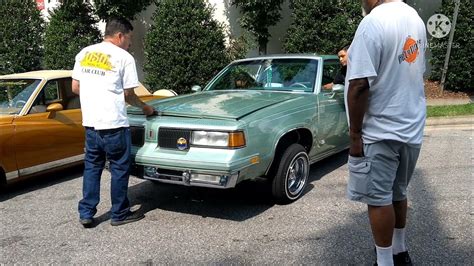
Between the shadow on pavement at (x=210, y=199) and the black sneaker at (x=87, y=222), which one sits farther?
the shadow on pavement at (x=210, y=199)

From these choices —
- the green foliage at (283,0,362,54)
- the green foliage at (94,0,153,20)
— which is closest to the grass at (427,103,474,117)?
the green foliage at (283,0,362,54)

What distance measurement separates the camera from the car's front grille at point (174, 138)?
4078mm

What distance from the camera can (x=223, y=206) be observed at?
4688 mm

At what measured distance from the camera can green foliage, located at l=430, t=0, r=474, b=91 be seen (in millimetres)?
10656

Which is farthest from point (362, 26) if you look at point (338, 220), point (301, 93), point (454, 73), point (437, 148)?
point (454, 73)

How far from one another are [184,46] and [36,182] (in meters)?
6.07

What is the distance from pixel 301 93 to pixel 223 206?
1572mm

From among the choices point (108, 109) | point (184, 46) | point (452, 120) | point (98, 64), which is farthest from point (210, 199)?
point (184, 46)

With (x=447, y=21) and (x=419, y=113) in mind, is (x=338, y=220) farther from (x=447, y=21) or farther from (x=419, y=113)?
(x=447, y=21)

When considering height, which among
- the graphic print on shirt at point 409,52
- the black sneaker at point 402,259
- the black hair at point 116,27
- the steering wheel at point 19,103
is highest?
the black hair at point 116,27

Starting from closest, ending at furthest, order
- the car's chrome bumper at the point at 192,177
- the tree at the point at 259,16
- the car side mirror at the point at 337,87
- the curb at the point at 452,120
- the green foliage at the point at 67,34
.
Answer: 1. the car's chrome bumper at the point at 192,177
2. the car side mirror at the point at 337,87
3. the curb at the point at 452,120
4. the tree at the point at 259,16
5. the green foliage at the point at 67,34

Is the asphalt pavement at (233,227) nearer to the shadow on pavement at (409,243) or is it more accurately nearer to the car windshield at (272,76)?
the shadow on pavement at (409,243)

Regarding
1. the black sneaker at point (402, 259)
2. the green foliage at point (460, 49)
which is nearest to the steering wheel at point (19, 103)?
the black sneaker at point (402, 259)

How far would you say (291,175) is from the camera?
468 centimetres
